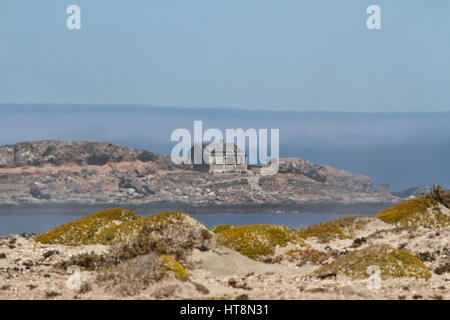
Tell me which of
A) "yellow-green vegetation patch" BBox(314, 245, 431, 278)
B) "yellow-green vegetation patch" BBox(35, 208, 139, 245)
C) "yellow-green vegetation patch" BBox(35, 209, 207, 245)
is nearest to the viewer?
"yellow-green vegetation patch" BBox(314, 245, 431, 278)

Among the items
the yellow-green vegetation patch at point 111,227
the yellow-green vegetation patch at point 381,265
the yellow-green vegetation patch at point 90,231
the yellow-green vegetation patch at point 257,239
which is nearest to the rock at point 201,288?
the yellow-green vegetation patch at point 381,265

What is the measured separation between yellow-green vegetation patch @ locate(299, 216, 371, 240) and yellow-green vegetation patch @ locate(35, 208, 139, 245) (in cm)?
1090

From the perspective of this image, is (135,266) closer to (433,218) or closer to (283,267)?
(283,267)

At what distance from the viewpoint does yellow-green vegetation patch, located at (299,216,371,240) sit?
37.8 m

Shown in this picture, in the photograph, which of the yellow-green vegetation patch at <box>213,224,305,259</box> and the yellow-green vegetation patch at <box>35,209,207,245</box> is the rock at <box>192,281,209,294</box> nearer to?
the yellow-green vegetation patch at <box>35,209,207,245</box>

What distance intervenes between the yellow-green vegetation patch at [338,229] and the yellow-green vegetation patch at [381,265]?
44.3 feet

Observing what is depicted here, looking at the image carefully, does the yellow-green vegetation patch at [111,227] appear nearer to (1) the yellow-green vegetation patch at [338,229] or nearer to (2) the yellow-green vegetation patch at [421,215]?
(1) the yellow-green vegetation patch at [338,229]

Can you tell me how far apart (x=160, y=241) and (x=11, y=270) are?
219 inches

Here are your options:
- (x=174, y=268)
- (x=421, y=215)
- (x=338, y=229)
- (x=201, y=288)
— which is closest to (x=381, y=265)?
(x=201, y=288)

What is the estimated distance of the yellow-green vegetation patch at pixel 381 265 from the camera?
2162 cm

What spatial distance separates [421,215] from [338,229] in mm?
5857

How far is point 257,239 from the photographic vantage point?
29.8 m

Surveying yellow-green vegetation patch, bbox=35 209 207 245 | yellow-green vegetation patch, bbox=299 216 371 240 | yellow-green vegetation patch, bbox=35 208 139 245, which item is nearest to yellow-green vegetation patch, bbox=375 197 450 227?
yellow-green vegetation patch, bbox=299 216 371 240
